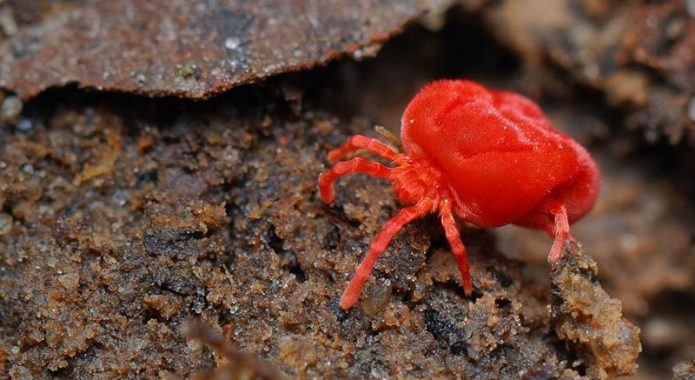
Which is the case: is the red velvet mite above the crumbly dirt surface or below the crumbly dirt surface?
above

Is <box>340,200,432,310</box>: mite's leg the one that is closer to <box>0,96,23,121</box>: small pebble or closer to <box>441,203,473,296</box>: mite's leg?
<box>441,203,473,296</box>: mite's leg

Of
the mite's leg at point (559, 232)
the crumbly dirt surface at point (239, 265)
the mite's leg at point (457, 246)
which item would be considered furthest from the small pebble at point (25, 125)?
the mite's leg at point (559, 232)

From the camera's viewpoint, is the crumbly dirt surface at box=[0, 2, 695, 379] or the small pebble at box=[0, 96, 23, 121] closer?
the crumbly dirt surface at box=[0, 2, 695, 379]

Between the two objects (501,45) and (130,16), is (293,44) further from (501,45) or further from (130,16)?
(501,45)

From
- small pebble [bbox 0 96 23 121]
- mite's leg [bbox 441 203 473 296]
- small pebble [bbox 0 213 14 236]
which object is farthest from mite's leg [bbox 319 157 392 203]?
small pebble [bbox 0 96 23 121]

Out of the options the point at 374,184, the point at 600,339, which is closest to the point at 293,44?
the point at 374,184
